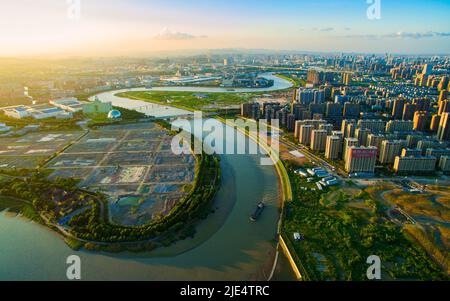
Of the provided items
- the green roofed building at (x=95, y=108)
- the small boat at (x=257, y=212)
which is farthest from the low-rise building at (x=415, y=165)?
the green roofed building at (x=95, y=108)

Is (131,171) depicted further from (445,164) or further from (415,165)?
(445,164)

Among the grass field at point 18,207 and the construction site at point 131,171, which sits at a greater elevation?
the construction site at point 131,171

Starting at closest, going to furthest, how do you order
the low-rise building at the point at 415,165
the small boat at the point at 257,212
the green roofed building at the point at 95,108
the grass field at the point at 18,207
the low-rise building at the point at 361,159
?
the small boat at the point at 257,212 < the grass field at the point at 18,207 < the low-rise building at the point at 361,159 < the low-rise building at the point at 415,165 < the green roofed building at the point at 95,108

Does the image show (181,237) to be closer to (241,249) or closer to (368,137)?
(241,249)

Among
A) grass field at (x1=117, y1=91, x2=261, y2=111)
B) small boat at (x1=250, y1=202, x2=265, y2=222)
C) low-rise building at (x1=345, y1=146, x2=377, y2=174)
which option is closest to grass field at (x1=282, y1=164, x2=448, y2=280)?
small boat at (x1=250, y1=202, x2=265, y2=222)

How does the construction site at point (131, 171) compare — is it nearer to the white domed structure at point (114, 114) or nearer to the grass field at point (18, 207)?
the grass field at point (18, 207)

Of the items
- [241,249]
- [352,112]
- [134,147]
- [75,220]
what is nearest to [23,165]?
[134,147]

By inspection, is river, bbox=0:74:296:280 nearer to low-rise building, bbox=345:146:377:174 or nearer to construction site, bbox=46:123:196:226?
construction site, bbox=46:123:196:226

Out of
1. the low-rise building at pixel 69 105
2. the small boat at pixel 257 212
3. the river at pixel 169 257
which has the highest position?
the low-rise building at pixel 69 105
